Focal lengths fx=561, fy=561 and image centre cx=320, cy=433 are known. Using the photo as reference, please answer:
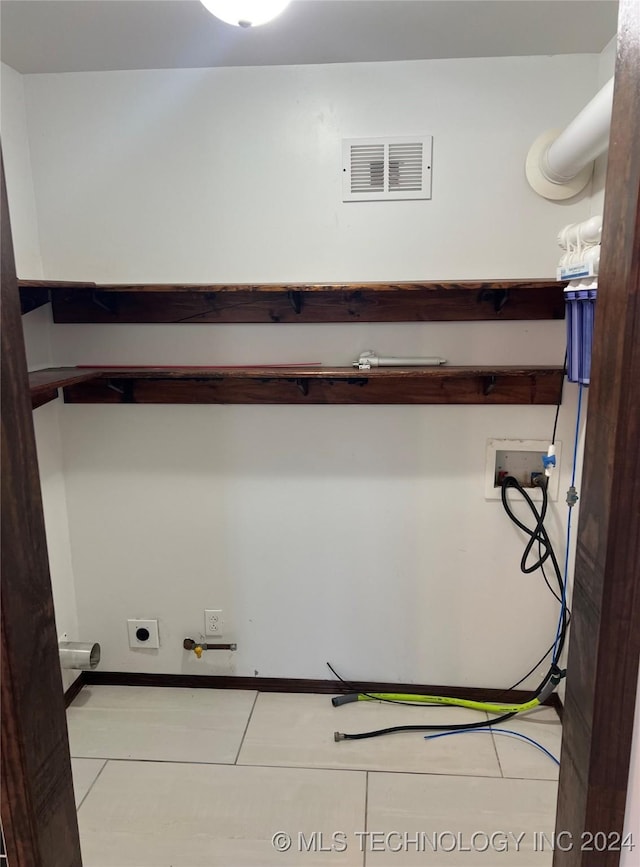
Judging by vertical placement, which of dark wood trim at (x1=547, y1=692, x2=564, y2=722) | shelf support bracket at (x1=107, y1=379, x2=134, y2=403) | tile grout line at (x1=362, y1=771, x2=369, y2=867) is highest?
shelf support bracket at (x1=107, y1=379, x2=134, y2=403)

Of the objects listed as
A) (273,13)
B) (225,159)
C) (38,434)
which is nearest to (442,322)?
(225,159)

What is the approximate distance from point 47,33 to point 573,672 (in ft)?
6.34

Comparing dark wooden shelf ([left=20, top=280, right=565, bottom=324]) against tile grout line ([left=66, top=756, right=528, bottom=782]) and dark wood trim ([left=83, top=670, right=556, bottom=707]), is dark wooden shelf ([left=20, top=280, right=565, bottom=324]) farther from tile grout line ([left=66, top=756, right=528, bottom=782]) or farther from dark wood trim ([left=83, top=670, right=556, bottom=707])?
tile grout line ([left=66, top=756, right=528, bottom=782])

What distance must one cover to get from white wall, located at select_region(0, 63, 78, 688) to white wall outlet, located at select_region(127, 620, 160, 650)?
0.72ft

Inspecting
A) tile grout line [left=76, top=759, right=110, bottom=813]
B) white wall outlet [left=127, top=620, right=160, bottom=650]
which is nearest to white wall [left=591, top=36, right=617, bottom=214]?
white wall outlet [left=127, top=620, right=160, bottom=650]

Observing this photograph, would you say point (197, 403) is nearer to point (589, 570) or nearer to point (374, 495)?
point (374, 495)

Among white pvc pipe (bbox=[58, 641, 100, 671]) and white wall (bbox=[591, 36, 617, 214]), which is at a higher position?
white wall (bbox=[591, 36, 617, 214])

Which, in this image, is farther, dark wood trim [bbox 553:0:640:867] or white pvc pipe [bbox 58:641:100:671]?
white pvc pipe [bbox 58:641:100:671]

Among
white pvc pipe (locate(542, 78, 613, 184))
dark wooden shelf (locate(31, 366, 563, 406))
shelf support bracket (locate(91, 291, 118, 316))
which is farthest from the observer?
shelf support bracket (locate(91, 291, 118, 316))

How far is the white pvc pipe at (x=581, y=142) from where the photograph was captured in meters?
1.28

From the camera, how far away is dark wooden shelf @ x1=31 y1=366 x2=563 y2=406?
5.66 ft

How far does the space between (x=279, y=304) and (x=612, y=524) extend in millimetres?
1420

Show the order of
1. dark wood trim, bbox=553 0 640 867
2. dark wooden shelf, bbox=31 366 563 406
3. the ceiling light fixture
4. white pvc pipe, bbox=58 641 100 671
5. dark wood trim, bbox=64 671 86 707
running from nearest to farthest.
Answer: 1. dark wood trim, bbox=553 0 640 867
2. the ceiling light fixture
3. dark wooden shelf, bbox=31 366 563 406
4. white pvc pipe, bbox=58 641 100 671
5. dark wood trim, bbox=64 671 86 707

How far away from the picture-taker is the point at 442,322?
6.03 ft
